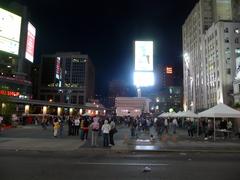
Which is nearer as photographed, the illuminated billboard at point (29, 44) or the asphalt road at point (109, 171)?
the asphalt road at point (109, 171)

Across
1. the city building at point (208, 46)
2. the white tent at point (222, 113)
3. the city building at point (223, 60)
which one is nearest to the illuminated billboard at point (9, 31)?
the city building at point (208, 46)

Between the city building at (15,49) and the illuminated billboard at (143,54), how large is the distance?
106ft

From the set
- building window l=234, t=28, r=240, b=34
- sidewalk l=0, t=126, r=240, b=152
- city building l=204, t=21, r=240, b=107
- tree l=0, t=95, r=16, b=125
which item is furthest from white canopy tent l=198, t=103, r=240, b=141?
building window l=234, t=28, r=240, b=34

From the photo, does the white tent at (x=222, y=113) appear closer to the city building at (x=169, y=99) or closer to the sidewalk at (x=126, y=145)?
the sidewalk at (x=126, y=145)

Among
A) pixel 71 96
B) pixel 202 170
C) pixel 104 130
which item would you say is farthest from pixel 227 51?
pixel 71 96

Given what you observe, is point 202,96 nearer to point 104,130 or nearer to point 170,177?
point 104,130

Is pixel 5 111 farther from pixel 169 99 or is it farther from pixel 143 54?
pixel 169 99

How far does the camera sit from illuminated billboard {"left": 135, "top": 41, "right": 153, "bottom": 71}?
2576 inches

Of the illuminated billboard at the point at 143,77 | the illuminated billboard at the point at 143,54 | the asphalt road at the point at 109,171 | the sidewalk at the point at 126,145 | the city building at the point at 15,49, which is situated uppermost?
the city building at the point at 15,49

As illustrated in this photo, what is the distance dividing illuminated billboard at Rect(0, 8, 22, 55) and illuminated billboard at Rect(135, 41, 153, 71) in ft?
105

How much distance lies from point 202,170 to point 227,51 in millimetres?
87225

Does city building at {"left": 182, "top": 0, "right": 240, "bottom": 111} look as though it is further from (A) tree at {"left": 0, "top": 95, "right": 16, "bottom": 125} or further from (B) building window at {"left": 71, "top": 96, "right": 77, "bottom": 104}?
(B) building window at {"left": 71, "top": 96, "right": 77, "bottom": 104}

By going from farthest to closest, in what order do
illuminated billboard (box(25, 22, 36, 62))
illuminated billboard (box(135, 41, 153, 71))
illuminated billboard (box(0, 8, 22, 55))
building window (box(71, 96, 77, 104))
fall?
building window (box(71, 96, 77, 104)) < illuminated billboard (box(25, 22, 36, 62)) < illuminated billboard (box(0, 8, 22, 55)) < illuminated billboard (box(135, 41, 153, 71))

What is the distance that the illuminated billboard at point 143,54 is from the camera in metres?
65.4
